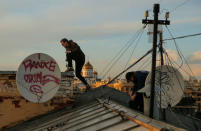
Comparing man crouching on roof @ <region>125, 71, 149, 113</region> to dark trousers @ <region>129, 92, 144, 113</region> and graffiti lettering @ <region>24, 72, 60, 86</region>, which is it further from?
graffiti lettering @ <region>24, 72, 60, 86</region>

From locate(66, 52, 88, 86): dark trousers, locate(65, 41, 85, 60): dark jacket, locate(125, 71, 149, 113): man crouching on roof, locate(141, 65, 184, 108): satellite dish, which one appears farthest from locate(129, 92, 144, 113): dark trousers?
locate(65, 41, 85, 60): dark jacket

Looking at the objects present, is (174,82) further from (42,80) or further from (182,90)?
(42,80)

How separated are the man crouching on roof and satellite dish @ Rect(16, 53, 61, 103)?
4246 mm

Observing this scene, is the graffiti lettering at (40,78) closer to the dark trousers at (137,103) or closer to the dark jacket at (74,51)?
the dark jacket at (74,51)

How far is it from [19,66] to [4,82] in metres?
2.25

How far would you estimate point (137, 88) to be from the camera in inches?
562

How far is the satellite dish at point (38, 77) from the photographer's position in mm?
11687

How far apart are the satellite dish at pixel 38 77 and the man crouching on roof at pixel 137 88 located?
4.25 meters

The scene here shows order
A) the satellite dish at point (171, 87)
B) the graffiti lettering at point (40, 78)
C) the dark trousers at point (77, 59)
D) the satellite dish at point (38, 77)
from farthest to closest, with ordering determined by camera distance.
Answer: the dark trousers at point (77, 59) < the satellite dish at point (171, 87) < the graffiti lettering at point (40, 78) < the satellite dish at point (38, 77)

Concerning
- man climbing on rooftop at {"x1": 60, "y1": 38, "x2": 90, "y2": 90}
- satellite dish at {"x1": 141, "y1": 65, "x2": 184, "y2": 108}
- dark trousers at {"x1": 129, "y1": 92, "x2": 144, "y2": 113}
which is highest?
man climbing on rooftop at {"x1": 60, "y1": 38, "x2": 90, "y2": 90}

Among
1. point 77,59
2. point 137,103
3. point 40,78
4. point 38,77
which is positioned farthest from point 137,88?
point 38,77

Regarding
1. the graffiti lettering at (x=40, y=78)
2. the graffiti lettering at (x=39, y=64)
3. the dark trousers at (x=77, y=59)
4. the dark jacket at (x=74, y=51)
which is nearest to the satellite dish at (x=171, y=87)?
the dark trousers at (x=77, y=59)

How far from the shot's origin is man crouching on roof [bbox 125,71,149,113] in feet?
45.4

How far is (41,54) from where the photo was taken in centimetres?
1246
